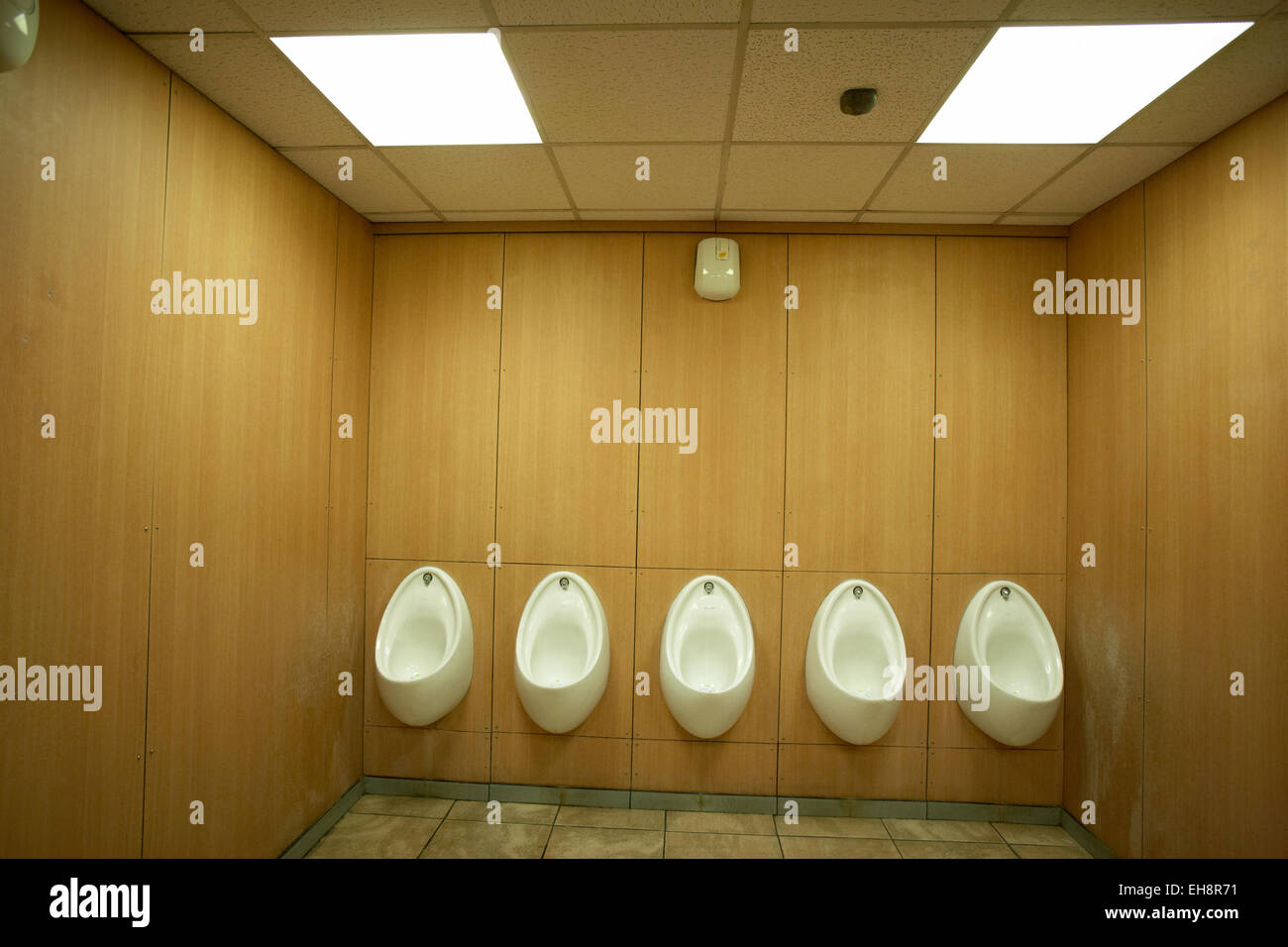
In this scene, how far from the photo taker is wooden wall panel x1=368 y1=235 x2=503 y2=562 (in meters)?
3.02

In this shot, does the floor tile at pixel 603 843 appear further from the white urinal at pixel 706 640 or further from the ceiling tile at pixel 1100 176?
the ceiling tile at pixel 1100 176

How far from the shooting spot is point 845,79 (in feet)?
5.96

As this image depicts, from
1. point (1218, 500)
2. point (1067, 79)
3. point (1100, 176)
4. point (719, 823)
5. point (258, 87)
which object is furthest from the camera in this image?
point (719, 823)

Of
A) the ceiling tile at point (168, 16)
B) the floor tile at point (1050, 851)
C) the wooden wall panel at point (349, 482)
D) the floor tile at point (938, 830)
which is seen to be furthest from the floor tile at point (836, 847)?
the ceiling tile at point (168, 16)

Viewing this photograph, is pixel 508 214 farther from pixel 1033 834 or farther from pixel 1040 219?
pixel 1033 834

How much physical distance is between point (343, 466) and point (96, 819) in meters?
1.55

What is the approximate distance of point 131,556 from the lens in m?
1.73

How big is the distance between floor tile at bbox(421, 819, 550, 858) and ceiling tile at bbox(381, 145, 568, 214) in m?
2.76

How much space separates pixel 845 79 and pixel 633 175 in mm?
921

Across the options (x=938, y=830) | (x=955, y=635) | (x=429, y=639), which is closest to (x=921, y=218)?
(x=955, y=635)

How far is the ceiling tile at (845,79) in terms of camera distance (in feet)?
5.41

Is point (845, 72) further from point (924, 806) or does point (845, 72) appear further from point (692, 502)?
point (924, 806)
